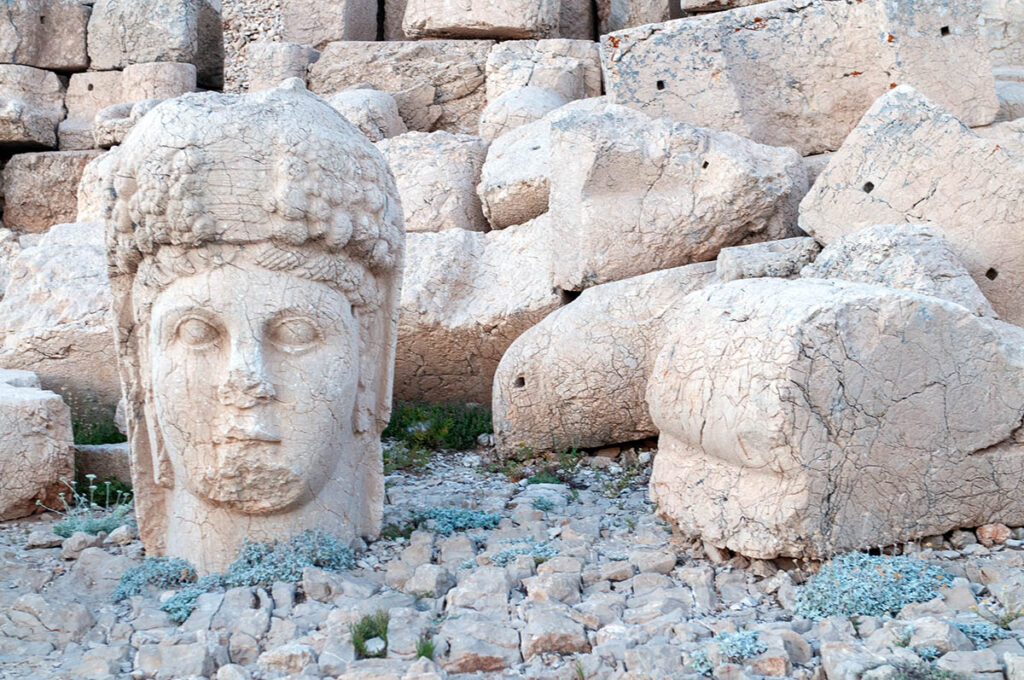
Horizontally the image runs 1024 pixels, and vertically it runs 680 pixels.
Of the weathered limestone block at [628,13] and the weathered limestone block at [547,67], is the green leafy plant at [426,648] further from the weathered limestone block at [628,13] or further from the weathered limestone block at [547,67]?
the weathered limestone block at [628,13]

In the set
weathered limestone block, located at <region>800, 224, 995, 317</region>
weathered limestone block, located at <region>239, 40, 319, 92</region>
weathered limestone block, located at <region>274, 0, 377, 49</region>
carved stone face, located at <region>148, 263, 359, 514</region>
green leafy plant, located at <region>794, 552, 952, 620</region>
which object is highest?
weathered limestone block, located at <region>274, 0, 377, 49</region>

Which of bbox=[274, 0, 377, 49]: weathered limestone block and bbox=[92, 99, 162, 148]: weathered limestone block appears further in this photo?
bbox=[274, 0, 377, 49]: weathered limestone block


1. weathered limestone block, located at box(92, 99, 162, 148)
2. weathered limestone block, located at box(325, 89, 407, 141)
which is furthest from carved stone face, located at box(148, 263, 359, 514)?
weathered limestone block, located at box(92, 99, 162, 148)

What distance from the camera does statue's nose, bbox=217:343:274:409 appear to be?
371 centimetres

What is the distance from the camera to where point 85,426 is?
6184 mm

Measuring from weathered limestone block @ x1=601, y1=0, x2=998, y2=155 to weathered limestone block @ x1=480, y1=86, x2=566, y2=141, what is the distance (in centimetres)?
96

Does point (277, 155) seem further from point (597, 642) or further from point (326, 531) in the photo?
point (597, 642)

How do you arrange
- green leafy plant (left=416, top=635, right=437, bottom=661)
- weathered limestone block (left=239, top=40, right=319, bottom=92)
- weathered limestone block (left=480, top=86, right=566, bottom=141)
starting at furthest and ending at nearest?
weathered limestone block (left=239, top=40, right=319, bottom=92)
weathered limestone block (left=480, top=86, right=566, bottom=141)
green leafy plant (left=416, top=635, right=437, bottom=661)

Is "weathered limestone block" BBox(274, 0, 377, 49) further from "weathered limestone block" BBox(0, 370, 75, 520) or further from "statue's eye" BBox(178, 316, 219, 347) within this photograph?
"statue's eye" BBox(178, 316, 219, 347)

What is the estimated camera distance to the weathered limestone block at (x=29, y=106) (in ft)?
32.9

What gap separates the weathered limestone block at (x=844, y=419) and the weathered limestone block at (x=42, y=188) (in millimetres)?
7656

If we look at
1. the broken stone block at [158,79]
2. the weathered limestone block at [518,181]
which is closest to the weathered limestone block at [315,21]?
the broken stone block at [158,79]

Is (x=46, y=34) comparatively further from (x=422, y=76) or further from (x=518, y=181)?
(x=518, y=181)

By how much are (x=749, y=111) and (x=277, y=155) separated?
3.68 meters
